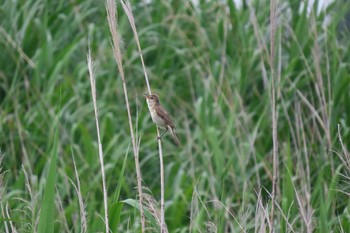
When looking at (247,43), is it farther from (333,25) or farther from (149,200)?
(149,200)

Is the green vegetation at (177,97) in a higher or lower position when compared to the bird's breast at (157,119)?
lower

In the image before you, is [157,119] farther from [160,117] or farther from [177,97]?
[177,97]

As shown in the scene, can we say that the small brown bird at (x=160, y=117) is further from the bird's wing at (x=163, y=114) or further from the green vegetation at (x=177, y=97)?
the green vegetation at (x=177, y=97)

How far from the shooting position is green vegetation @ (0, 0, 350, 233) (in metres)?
5.23

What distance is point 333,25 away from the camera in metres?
6.07

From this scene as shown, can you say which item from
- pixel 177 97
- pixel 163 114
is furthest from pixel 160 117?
pixel 177 97

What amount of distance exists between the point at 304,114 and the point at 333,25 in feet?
2.51

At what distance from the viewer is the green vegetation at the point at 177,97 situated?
17.1 ft

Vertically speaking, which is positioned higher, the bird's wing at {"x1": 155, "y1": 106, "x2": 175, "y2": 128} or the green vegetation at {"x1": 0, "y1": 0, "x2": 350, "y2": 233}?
the bird's wing at {"x1": 155, "y1": 106, "x2": 175, "y2": 128}

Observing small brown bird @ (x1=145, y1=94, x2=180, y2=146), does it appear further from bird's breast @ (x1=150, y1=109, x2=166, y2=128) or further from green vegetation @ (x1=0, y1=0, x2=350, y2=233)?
green vegetation @ (x1=0, y1=0, x2=350, y2=233)

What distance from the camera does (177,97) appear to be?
616 cm

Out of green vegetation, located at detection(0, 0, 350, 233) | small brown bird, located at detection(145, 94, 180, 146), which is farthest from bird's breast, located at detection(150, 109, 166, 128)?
green vegetation, located at detection(0, 0, 350, 233)

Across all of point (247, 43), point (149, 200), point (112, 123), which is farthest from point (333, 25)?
point (149, 200)

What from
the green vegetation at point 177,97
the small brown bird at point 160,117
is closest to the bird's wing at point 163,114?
the small brown bird at point 160,117
